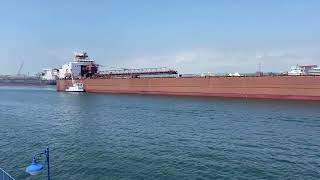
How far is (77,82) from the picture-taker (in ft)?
292

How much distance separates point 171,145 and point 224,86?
36.9 m

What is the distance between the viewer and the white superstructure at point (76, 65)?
98.7 meters

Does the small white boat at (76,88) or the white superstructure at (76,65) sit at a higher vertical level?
the white superstructure at (76,65)

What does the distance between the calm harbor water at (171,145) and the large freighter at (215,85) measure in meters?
11.9

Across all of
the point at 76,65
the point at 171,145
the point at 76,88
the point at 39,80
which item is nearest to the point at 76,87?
the point at 76,88

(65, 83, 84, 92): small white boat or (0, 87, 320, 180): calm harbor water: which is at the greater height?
(65, 83, 84, 92): small white boat

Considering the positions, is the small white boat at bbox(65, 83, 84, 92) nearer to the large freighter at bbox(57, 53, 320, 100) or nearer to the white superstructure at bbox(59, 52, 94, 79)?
the large freighter at bbox(57, 53, 320, 100)

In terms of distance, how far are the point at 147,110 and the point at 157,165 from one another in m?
24.4

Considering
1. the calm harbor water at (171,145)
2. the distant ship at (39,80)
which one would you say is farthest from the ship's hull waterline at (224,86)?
the distant ship at (39,80)

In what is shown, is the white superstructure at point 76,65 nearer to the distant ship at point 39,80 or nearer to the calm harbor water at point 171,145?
the distant ship at point 39,80

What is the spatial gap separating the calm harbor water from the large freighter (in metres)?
11.9

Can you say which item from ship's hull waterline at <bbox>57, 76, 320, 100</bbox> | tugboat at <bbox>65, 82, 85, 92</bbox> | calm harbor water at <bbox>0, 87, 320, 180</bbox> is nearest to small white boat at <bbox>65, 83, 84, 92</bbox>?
tugboat at <bbox>65, 82, 85, 92</bbox>

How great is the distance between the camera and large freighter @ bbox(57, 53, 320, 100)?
49750mm

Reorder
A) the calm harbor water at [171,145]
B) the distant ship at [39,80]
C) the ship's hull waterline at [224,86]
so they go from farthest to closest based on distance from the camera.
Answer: the distant ship at [39,80] → the ship's hull waterline at [224,86] → the calm harbor water at [171,145]
